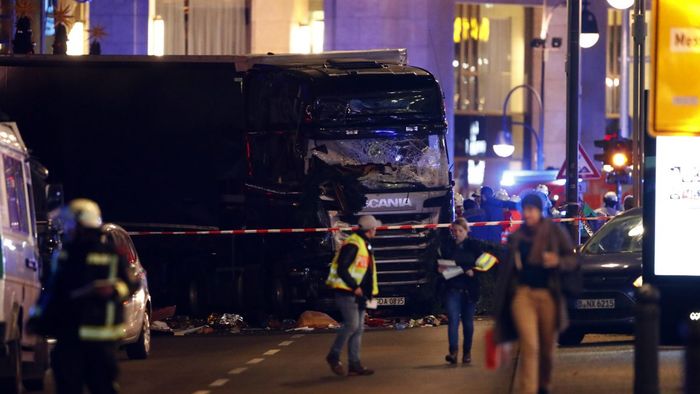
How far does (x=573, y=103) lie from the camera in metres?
26.1

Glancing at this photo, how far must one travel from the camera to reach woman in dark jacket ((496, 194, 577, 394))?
1312cm

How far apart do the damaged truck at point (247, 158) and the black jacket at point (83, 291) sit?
12635 mm

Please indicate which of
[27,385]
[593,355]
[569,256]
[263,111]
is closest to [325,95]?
[263,111]

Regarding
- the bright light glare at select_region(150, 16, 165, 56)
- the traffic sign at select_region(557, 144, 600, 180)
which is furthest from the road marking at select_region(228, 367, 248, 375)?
the bright light glare at select_region(150, 16, 165, 56)

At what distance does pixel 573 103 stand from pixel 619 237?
6.14 metres

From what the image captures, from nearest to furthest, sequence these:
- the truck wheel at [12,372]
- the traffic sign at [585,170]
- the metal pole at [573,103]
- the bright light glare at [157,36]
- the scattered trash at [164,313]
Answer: the truck wheel at [12,372] → the scattered trash at [164,313] → the metal pole at [573,103] → the traffic sign at [585,170] → the bright light glare at [157,36]

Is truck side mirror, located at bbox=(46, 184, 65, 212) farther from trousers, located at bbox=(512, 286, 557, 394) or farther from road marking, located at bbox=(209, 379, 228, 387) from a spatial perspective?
trousers, located at bbox=(512, 286, 557, 394)

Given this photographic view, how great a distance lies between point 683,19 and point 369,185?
10.0 metres

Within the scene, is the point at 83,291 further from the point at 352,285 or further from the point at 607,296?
the point at 607,296

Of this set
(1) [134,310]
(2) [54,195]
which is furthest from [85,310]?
(1) [134,310]

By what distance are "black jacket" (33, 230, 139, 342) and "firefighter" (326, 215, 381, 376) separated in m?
5.80

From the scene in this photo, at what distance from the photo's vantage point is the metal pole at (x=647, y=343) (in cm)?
1110

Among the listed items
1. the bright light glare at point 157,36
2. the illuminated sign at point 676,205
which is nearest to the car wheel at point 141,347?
the illuminated sign at point 676,205

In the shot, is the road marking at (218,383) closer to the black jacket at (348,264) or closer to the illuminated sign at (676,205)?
the black jacket at (348,264)
